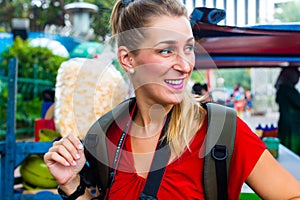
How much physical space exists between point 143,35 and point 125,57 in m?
0.10

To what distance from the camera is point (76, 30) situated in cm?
918

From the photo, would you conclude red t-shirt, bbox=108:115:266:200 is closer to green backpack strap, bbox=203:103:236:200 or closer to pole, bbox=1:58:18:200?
green backpack strap, bbox=203:103:236:200

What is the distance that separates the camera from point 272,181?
107 centimetres

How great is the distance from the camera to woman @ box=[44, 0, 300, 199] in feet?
3.56

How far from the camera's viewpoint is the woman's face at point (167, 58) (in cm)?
112

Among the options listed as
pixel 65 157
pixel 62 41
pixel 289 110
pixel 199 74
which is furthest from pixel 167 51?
pixel 62 41

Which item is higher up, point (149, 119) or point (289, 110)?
point (149, 119)

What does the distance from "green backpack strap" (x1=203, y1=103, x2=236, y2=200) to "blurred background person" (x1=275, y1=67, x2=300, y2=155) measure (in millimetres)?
3726

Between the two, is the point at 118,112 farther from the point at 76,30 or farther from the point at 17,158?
the point at 76,30

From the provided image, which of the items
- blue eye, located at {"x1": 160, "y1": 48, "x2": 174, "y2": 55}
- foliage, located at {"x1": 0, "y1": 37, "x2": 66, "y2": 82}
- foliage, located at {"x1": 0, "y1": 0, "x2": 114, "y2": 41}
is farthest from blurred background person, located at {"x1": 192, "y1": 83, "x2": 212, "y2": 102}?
foliage, located at {"x1": 0, "y1": 0, "x2": 114, "y2": 41}

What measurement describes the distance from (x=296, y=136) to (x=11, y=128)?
3118 millimetres

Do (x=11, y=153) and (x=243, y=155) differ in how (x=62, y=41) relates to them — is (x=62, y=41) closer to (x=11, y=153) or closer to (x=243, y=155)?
(x=11, y=153)

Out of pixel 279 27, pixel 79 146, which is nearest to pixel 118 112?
pixel 79 146

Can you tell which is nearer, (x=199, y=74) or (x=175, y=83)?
(x=175, y=83)
